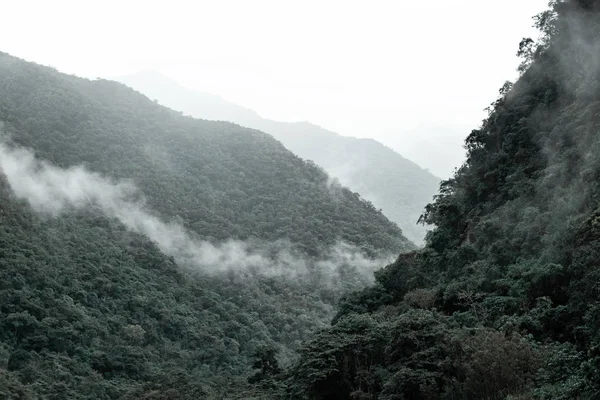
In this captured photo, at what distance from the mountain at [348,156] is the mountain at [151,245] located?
3606 centimetres

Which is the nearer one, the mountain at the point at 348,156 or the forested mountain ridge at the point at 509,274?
the forested mountain ridge at the point at 509,274

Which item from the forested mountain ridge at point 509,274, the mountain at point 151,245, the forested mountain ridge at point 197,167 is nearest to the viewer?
the forested mountain ridge at point 509,274

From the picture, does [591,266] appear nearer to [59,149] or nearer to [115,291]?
[115,291]

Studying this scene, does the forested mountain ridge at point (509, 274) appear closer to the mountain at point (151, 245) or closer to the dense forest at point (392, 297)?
the dense forest at point (392, 297)

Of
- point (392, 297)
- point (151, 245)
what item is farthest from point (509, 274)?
point (151, 245)

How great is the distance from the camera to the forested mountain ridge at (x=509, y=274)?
43.3ft

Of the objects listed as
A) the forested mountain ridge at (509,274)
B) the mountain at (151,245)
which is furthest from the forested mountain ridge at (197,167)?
the forested mountain ridge at (509,274)

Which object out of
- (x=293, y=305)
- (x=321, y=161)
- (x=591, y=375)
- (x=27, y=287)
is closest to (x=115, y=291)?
(x=27, y=287)

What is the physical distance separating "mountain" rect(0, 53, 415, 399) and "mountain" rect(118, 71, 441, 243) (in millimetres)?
36058

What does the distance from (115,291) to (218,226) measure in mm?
22224

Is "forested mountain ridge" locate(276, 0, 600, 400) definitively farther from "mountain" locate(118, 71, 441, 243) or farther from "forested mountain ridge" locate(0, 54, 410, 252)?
"mountain" locate(118, 71, 441, 243)

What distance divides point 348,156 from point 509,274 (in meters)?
123

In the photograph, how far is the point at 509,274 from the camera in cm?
1959

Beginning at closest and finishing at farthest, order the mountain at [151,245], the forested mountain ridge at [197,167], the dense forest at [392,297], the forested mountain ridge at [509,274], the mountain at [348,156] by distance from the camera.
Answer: the forested mountain ridge at [509,274]
the dense forest at [392,297]
the mountain at [151,245]
the forested mountain ridge at [197,167]
the mountain at [348,156]
